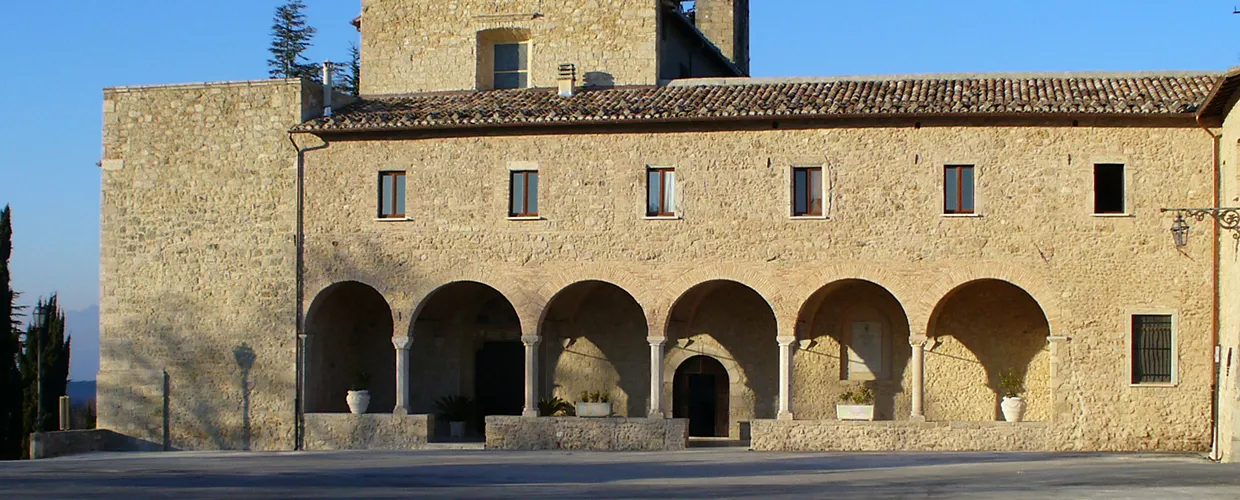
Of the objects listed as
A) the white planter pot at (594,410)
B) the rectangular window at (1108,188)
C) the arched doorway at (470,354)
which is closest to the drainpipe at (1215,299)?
the rectangular window at (1108,188)

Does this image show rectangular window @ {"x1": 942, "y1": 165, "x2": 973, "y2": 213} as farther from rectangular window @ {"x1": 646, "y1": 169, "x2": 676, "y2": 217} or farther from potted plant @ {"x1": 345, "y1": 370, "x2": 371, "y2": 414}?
potted plant @ {"x1": 345, "y1": 370, "x2": 371, "y2": 414}

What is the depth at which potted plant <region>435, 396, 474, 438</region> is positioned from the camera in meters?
30.1

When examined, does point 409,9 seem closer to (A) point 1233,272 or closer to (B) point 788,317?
(B) point 788,317

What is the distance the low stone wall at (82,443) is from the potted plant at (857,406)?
12.6 meters

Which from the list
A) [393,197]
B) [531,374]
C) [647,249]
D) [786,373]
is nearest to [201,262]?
[393,197]

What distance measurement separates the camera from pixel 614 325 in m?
30.3

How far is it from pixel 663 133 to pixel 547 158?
2.14m

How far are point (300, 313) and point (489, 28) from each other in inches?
279

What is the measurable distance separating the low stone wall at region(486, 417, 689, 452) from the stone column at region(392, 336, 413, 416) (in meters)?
1.83

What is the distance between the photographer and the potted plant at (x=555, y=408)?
29.3m

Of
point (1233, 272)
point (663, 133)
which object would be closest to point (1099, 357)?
point (1233, 272)

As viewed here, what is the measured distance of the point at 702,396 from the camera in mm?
30438

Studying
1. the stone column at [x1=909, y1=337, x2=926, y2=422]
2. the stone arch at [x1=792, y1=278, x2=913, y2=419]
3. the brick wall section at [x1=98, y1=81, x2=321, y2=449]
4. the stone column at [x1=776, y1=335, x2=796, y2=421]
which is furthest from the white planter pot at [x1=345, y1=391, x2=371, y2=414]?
the stone column at [x1=909, y1=337, x2=926, y2=422]

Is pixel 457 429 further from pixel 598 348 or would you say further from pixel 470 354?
pixel 598 348
